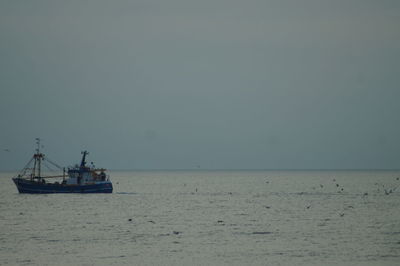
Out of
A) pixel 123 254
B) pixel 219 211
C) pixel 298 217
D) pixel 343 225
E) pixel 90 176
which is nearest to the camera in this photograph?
pixel 123 254

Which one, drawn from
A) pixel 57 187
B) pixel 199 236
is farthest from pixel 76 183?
pixel 199 236

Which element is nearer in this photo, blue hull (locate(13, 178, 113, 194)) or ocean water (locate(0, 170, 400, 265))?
ocean water (locate(0, 170, 400, 265))

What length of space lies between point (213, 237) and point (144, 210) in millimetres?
35263

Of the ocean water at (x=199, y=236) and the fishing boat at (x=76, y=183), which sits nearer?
the ocean water at (x=199, y=236)

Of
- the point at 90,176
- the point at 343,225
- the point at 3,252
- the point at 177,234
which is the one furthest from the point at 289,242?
the point at 90,176

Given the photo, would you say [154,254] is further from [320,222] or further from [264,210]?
[264,210]

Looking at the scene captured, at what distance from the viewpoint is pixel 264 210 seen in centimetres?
9212

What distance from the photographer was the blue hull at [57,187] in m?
115

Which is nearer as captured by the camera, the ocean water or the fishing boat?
the ocean water

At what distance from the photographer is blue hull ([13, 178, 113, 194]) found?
11512 centimetres

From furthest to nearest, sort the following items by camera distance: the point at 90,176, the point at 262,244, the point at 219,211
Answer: the point at 90,176
the point at 219,211
the point at 262,244

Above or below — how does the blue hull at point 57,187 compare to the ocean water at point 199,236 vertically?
above

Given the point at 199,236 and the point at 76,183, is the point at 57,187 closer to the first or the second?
the point at 76,183

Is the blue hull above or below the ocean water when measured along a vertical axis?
above
